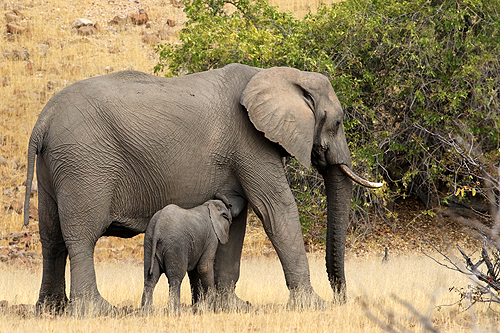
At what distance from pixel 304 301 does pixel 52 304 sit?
3029 millimetres

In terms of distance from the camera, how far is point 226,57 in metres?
14.2

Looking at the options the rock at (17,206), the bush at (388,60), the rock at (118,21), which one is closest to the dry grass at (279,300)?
the bush at (388,60)

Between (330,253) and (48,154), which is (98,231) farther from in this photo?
(330,253)

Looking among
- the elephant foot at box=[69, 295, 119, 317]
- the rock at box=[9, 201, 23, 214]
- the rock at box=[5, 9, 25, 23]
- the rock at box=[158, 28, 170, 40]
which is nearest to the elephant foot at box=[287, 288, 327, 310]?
the elephant foot at box=[69, 295, 119, 317]

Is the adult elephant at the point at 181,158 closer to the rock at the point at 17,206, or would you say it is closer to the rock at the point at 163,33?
the rock at the point at 17,206

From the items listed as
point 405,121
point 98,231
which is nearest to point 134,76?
point 98,231

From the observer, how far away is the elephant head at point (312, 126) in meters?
8.20

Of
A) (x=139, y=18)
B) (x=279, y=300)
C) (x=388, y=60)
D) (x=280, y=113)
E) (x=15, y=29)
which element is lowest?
(x=279, y=300)

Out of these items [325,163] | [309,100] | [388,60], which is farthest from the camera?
[388,60]

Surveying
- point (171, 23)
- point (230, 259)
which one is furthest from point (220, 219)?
point (171, 23)

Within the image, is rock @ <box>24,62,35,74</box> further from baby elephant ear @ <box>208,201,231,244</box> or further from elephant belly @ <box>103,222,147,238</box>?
baby elephant ear @ <box>208,201,231,244</box>

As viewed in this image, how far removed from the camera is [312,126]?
8422 mm

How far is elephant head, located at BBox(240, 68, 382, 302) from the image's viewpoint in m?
8.20

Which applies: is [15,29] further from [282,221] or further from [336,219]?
[282,221]
